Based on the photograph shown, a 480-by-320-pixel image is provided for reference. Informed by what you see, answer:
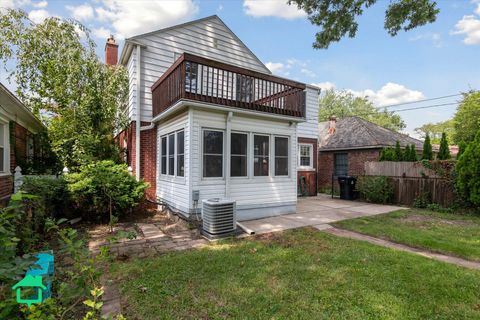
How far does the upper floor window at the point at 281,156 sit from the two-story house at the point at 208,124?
31 mm

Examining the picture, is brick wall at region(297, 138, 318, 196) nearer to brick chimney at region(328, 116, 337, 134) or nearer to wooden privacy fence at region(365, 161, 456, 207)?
wooden privacy fence at region(365, 161, 456, 207)

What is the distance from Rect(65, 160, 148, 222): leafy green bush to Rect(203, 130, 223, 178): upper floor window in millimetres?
2079

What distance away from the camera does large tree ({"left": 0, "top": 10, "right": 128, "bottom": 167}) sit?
27.7ft

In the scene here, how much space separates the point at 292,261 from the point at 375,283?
1.23 metres

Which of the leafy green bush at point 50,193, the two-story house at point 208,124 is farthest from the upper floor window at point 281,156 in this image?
the leafy green bush at point 50,193

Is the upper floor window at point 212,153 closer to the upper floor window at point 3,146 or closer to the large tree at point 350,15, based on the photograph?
the large tree at point 350,15

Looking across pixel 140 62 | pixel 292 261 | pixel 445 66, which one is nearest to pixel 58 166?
pixel 140 62

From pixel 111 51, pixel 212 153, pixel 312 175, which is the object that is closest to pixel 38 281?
pixel 212 153

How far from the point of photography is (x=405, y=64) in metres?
15.6

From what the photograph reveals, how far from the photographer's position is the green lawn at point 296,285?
2.82 meters

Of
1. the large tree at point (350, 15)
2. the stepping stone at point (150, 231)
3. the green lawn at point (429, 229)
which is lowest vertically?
the green lawn at point (429, 229)

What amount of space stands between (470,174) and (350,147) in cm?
607

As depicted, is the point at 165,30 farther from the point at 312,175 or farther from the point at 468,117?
the point at 468,117

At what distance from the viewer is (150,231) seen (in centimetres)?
605
